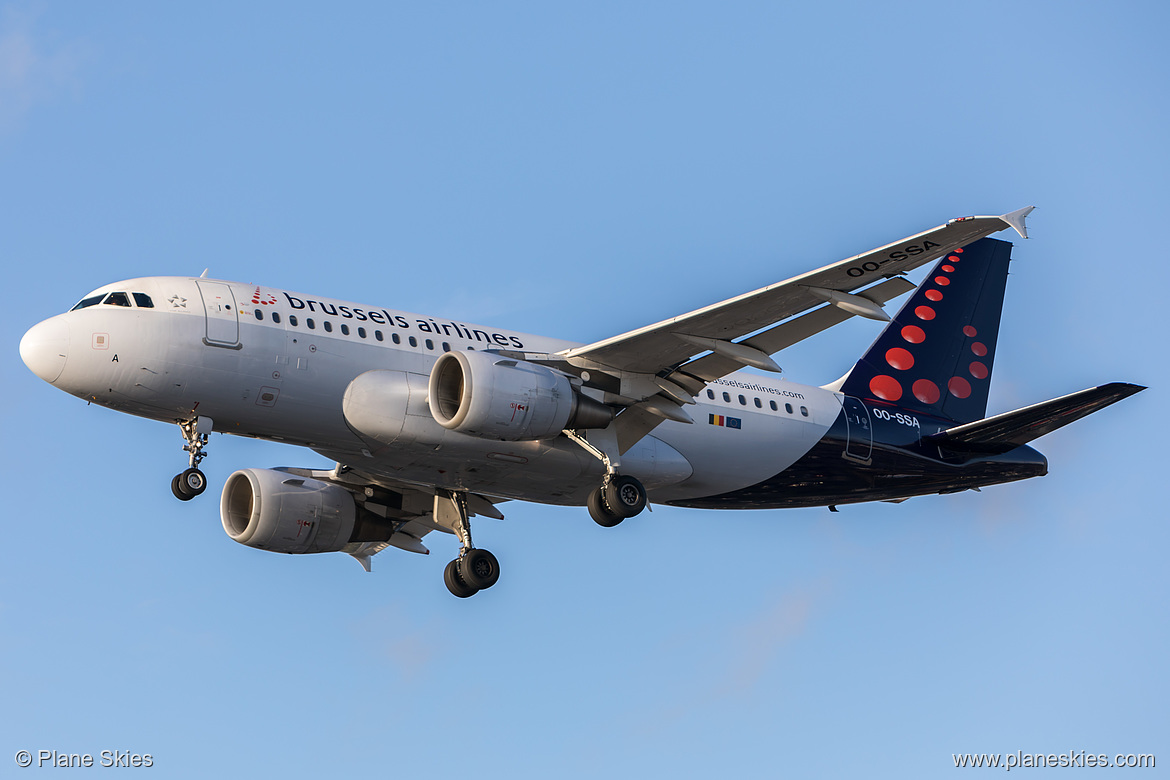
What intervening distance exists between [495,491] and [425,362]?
3987 mm

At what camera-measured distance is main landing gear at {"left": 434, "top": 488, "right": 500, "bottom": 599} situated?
3247 centimetres

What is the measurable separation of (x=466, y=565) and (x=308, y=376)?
286 inches

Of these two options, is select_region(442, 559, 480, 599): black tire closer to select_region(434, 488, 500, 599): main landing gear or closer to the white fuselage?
select_region(434, 488, 500, 599): main landing gear

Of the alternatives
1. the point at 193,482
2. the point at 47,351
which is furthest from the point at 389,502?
the point at 47,351

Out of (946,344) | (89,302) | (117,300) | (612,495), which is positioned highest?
(89,302)

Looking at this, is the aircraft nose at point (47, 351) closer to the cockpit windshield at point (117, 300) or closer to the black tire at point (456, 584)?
the cockpit windshield at point (117, 300)

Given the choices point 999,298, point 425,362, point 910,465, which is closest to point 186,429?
point 425,362

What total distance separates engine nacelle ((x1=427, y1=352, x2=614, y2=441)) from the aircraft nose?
705 cm

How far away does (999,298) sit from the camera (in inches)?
1535

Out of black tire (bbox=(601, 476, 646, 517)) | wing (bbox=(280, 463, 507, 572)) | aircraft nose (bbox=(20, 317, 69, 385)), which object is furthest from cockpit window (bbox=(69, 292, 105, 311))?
black tire (bbox=(601, 476, 646, 517))

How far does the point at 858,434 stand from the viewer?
33.7m

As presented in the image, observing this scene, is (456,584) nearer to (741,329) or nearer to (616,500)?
(616,500)

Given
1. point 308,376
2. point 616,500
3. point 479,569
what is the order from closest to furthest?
point 308,376 < point 616,500 < point 479,569

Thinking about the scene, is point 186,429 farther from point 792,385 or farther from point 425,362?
point 792,385
